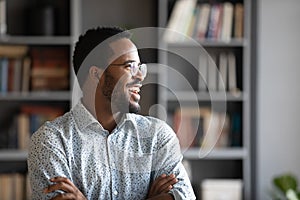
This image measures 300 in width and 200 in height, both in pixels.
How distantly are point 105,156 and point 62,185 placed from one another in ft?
0.40

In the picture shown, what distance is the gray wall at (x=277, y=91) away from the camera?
403 centimetres

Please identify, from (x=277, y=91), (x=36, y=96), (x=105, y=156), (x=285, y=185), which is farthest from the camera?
(x=277, y=91)

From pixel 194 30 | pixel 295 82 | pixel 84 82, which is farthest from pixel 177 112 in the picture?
pixel 84 82

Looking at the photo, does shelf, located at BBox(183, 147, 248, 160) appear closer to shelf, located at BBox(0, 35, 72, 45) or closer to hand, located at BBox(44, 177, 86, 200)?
shelf, located at BBox(0, 35, 72, 45)

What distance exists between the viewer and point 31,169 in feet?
4.91

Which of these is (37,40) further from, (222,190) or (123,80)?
(123,80)

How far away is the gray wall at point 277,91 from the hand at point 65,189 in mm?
2753

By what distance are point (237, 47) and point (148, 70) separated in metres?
2.73

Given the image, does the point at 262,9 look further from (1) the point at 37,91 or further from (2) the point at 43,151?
(2) the point at 43,151

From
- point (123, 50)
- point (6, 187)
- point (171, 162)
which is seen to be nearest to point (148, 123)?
point (171, 162)

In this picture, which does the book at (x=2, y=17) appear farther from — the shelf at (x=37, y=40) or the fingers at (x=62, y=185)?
the fingers at (x=62, y=185)

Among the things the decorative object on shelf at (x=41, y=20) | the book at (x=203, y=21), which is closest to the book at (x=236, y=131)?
the book at (x=203, y=21)

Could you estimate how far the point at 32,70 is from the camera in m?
3.97

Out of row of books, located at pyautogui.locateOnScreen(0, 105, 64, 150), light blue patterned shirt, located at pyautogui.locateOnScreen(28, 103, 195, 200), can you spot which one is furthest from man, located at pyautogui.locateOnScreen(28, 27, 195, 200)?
row of books, located at pyautogui.locateOnScreen(0, 105, 64, 150)
